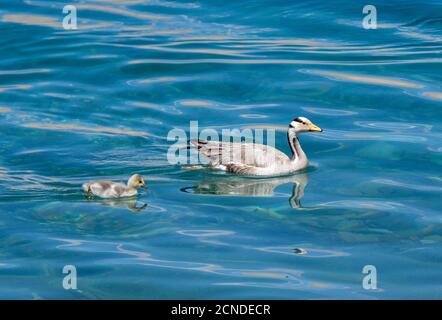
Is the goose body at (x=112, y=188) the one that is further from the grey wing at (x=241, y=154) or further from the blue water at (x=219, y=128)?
the grey wing at (x=241, y=154)

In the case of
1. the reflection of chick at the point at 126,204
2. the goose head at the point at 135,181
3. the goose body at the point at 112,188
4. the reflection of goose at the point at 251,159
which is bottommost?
the reflection of chick at the point at 126,204

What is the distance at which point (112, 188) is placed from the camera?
634 inches

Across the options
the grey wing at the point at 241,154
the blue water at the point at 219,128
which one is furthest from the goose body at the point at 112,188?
the grey wing at the point at 241,154

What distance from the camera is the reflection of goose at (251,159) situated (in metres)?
17.9

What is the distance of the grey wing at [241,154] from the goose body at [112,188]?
2082 millimetres

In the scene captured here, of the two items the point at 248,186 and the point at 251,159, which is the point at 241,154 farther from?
the point at 248,186

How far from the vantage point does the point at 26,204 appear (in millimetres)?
16078

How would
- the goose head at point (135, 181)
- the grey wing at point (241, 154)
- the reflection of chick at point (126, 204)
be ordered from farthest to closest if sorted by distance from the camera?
1. the grey wing at point (241, 154)
2. the goose head at point (135, 181)
3. the reflection of chick at point (126, 204)

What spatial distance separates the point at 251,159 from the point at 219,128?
2.58 meters

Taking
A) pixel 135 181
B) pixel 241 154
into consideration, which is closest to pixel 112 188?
pixel 135 181

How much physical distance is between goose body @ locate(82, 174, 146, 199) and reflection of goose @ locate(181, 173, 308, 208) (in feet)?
3.31

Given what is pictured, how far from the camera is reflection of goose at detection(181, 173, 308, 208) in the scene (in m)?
17.0
